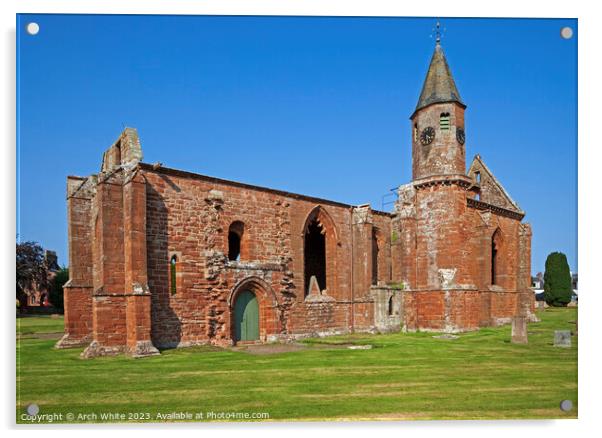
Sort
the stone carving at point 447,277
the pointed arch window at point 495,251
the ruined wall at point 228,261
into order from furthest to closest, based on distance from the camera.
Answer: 1. the pointed arch window at point 495,251
2. the stone carving at point 447,277
3. the ruined wall at point 228,261

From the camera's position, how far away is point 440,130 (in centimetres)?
2312

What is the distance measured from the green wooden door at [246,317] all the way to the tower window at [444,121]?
1182 cm

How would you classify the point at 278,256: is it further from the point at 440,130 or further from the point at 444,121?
the point at 444,121

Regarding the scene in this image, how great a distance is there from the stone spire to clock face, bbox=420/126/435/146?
117 cm

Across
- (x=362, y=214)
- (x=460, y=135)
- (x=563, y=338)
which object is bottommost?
(x=563, y=338)

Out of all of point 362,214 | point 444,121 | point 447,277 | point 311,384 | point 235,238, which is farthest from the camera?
point 444,121

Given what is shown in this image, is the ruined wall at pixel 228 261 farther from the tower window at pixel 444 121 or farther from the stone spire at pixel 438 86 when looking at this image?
the stone spire at pixel 438 86

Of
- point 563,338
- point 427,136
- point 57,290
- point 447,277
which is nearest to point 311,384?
point 563,338

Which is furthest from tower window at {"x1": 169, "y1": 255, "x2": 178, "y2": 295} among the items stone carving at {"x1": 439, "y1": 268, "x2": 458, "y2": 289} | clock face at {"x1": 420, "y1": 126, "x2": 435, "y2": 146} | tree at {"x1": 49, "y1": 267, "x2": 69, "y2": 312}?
tree at {"x1": 49, "y1": 267, "x2": 69, "y2": 312}

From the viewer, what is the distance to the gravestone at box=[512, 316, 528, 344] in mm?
16125

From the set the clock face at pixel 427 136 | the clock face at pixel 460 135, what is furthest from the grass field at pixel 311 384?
the clock face at pixel 427 136

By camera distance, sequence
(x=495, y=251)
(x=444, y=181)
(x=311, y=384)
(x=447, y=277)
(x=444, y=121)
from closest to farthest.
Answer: (x=311, y=384), (x=447, y=277), (x=444, y=181), (x=444, y=121), (x=495, y=251)

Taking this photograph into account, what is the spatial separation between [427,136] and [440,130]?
2.13 ft

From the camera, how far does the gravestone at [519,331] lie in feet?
52.9
